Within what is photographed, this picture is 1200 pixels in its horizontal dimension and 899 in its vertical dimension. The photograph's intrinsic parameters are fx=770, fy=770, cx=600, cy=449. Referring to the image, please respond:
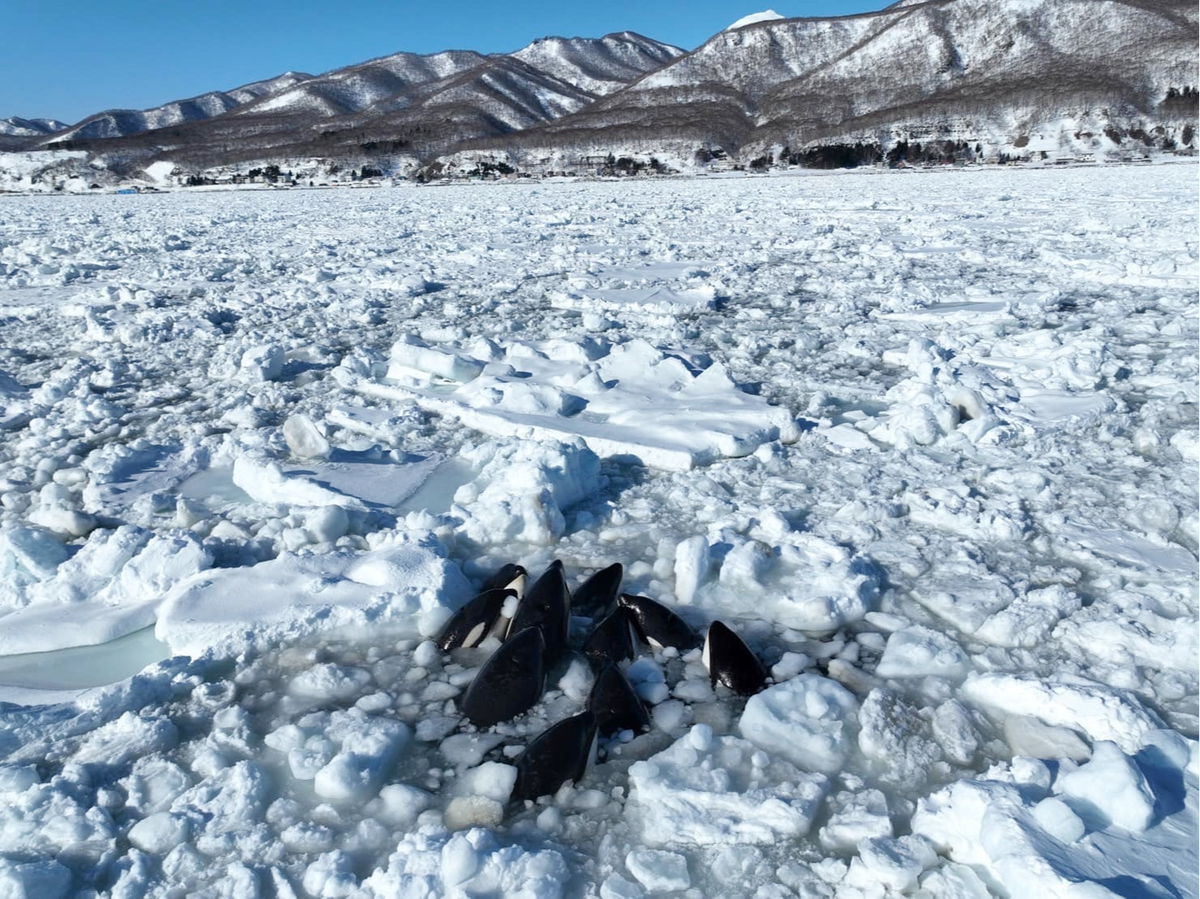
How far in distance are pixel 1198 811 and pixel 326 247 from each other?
11.8 metres

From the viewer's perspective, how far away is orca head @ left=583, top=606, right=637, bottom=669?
2.14 meters

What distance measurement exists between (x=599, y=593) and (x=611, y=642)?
275 mm

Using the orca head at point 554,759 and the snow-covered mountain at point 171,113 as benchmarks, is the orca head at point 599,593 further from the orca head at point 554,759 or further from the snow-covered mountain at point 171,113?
the snow-covered mountain at point 171,113

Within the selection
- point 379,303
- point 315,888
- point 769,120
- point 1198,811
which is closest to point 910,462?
point 1198,811

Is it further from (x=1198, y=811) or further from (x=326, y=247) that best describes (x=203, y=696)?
(x=326, y=247)

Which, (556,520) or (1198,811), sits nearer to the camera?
(1198,811)

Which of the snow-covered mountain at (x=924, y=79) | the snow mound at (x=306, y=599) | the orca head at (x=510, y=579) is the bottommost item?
the orca head at (x=510, y=579)

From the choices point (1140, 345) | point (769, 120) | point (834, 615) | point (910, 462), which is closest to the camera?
point (834, 615)

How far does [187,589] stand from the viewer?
2385 mm

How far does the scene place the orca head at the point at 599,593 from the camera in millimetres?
2391

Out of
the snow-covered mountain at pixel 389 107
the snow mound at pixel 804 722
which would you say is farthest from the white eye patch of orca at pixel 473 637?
the snow-covered mountain at pixel 389 107

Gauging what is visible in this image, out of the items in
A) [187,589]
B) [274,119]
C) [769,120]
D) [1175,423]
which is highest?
[274,119]

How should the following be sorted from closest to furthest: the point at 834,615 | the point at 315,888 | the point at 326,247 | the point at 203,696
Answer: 1. the point at 315,888
2. the point at 203,696
3. the point at 834,615
4. the point at 326,247

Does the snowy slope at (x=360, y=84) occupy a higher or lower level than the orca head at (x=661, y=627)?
higher
